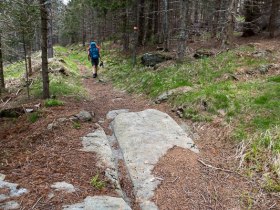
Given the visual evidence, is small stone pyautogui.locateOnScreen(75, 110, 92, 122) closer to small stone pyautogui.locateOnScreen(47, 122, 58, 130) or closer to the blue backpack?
small stone pyautogui.locateOnScreen(47, 122, 58, 130)

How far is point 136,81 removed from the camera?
13.4 meters

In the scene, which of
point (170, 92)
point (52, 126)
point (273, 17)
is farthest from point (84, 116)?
point (273, 17)

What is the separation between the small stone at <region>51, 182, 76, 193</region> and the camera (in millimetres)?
4545

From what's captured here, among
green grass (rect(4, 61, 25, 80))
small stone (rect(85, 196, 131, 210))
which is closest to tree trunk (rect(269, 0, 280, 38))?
small stone (rect(85, 196, 131, 210))

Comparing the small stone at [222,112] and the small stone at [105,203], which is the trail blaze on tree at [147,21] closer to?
the small stone at [105,203]

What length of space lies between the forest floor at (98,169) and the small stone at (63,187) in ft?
0.30

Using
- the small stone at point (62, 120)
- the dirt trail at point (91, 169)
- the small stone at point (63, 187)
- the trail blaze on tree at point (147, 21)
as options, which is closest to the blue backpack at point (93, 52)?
the trail blaze on tree at point (147, 21)

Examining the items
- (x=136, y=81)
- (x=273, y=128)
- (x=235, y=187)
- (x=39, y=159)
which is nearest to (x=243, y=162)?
(x=235, y=187)

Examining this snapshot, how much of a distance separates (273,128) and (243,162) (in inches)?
50.2

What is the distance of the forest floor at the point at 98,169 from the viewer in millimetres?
4656

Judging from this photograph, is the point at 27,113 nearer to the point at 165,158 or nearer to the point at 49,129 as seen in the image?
the point at 49,129

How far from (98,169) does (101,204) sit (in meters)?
1.17

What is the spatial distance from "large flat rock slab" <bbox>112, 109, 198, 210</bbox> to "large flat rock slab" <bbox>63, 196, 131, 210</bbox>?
1.62 ft

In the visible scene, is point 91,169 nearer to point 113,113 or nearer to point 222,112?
point 113,113
